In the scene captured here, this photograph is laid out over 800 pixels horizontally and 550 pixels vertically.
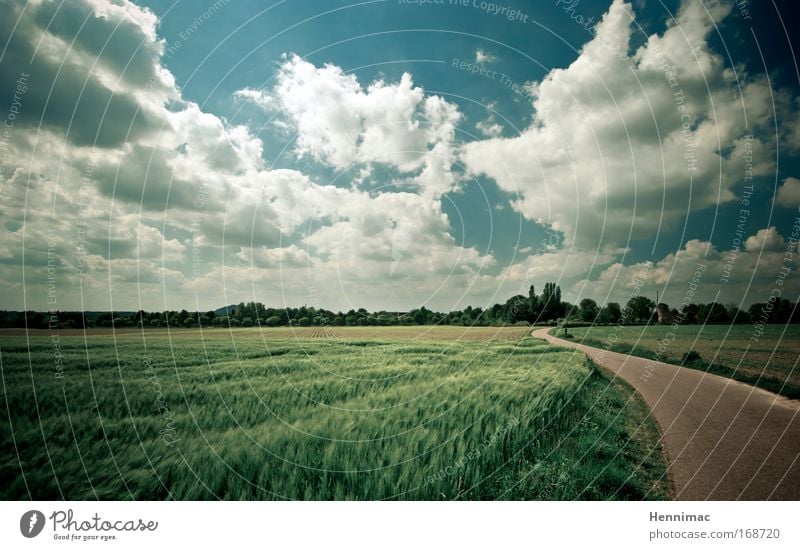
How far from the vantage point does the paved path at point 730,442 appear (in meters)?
6.18

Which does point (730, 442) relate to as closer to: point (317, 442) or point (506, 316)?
point (317, 442)

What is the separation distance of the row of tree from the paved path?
7.72 feet

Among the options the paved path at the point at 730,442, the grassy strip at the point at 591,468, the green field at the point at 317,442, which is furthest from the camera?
the paved path at the point at 730,442

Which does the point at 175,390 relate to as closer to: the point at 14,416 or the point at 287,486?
the point at 14,416

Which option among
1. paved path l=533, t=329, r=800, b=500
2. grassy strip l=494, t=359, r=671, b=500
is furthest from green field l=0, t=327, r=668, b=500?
paved path l=533, t=329, r=800, b=500

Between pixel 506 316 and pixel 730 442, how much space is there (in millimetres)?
34751

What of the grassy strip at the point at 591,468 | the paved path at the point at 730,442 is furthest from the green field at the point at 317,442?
the paved path at the point at 730,442

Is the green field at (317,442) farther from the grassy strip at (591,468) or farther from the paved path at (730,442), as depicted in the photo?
the paved path at (730,442)

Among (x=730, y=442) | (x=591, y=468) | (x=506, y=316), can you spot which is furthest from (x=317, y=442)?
(x=506, y=316)

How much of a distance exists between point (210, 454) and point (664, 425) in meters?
9.54

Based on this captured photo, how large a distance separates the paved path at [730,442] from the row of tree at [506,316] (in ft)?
7.72

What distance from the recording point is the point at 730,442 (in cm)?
726

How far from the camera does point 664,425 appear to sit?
839 cm
